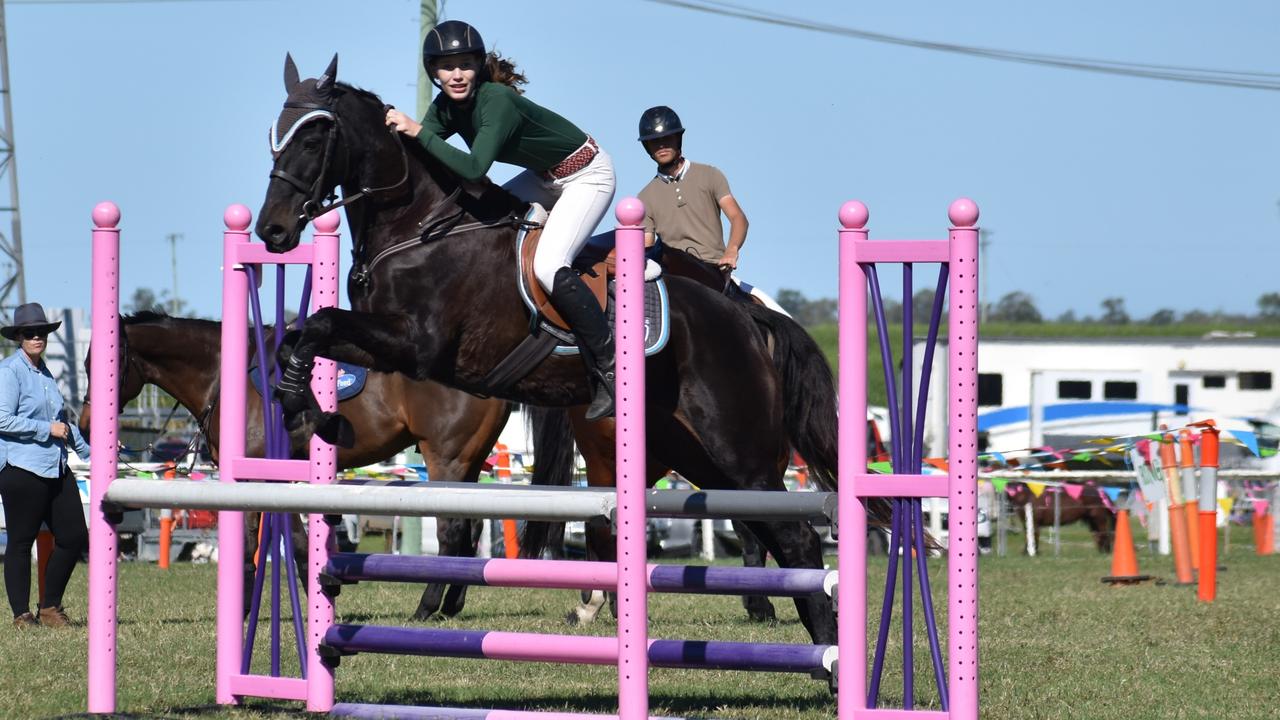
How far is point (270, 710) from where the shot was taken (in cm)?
636

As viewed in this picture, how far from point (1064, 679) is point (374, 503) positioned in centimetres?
384

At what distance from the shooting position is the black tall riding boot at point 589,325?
627 centimetres

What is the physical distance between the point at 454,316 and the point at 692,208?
113 inches

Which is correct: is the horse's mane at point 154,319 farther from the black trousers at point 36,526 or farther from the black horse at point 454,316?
the black horse at point 454,316

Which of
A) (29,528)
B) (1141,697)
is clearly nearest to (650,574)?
(1141,697)

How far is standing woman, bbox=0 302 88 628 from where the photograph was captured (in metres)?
10.3

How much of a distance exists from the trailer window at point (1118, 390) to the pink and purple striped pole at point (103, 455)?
89.7 feet

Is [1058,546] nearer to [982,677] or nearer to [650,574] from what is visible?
[982,677]

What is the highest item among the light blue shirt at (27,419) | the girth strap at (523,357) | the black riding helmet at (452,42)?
the black riding helmet at (452,42)

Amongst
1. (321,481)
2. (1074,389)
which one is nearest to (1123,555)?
(321,481)

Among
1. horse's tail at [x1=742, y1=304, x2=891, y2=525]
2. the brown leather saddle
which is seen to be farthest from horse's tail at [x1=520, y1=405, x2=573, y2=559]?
the brown leather saddle

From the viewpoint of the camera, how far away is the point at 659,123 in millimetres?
8805

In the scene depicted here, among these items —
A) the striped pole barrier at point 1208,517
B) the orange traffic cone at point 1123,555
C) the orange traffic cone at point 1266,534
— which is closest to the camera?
the striped pole barrier at point 1208,517

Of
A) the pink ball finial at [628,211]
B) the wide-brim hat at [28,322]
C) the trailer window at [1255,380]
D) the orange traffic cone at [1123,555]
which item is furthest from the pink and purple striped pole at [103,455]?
the trailer window at [1255,380]
